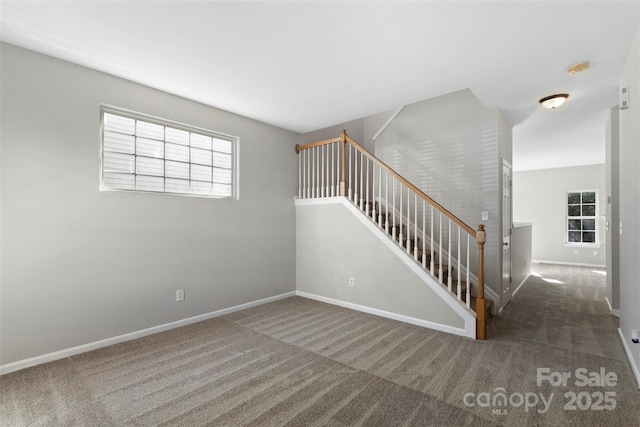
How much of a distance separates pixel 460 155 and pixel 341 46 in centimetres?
258

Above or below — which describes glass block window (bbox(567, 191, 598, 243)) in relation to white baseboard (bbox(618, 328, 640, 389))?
above

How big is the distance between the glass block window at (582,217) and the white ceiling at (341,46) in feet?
18.8

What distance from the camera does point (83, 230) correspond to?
277 centimetres

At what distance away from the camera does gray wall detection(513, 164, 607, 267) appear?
7727 mm

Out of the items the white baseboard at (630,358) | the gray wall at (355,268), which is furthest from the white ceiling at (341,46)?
the white baseboard at (630,358)

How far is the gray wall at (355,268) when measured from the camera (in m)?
3.46

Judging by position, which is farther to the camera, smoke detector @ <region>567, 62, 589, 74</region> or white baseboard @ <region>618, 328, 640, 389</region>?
smoke detector @ <region>567, 62, 589, 74</region>

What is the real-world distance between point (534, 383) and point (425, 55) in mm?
2845

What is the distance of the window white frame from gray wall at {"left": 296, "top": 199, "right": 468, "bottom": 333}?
7404mm

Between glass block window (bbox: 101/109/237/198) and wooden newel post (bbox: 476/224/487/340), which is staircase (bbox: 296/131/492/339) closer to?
wooden newel post (bbox: 476/224/487/340)

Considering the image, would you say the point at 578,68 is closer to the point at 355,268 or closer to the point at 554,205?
the point at 355,268

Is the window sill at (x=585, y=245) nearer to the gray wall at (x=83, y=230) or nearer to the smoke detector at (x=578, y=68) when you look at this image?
the smoke detector at (x=578, y=68)

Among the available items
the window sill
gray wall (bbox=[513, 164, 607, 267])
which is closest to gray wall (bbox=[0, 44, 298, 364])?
gray wall (bbox=[513, 164, 607, 267])

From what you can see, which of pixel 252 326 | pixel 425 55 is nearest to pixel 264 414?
pixel 252 326
